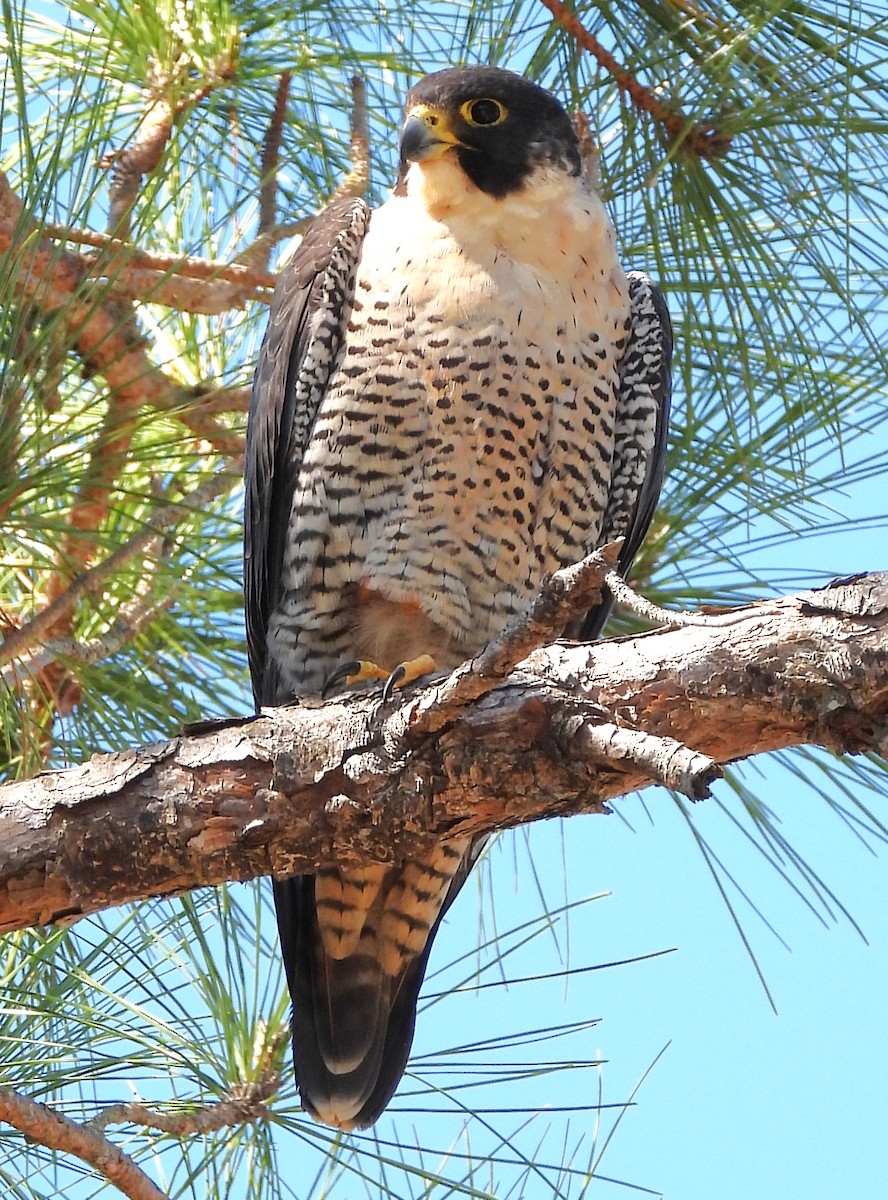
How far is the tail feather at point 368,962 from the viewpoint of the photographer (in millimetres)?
3297

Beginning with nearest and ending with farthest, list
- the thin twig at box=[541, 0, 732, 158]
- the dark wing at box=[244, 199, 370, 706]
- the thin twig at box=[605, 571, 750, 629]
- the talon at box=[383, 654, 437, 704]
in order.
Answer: the thin twig at box=[605, 571, 750, 629]
the talon at box=[383, 654, 437, 704]
the dark wing at box=[244, 199, 370, 706]
the thin twig at box=[541, 0, 732, 158]

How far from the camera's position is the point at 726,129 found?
374 cm

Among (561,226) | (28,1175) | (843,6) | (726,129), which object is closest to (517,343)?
(561,226)

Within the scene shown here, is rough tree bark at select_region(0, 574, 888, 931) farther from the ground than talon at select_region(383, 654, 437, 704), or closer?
closer

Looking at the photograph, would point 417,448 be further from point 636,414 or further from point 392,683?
point 392,683

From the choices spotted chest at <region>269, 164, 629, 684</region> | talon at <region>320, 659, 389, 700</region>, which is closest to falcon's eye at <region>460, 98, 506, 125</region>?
spotted chest at <region>269, 164, 629, 684</region>

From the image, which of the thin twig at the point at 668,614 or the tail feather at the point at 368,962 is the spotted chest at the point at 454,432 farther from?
the thin twig at the point at 668,614

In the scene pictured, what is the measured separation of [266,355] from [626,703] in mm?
1614

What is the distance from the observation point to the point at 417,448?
333cm

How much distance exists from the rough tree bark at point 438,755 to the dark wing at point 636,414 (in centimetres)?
124

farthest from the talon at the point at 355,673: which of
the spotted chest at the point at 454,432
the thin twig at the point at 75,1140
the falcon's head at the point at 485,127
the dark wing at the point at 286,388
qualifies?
the falcon's head at the point at 485,127

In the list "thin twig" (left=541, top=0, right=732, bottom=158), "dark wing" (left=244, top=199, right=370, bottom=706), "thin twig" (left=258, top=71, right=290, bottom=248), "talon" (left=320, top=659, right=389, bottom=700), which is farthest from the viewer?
"thin twig" (left=258, top=71, right=290, bottom=248)

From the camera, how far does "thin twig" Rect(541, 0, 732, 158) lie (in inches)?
149

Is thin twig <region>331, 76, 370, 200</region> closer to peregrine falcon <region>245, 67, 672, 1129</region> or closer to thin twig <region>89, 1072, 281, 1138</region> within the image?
peregrine falcon <region>245, 67, 672, 1129</region>
